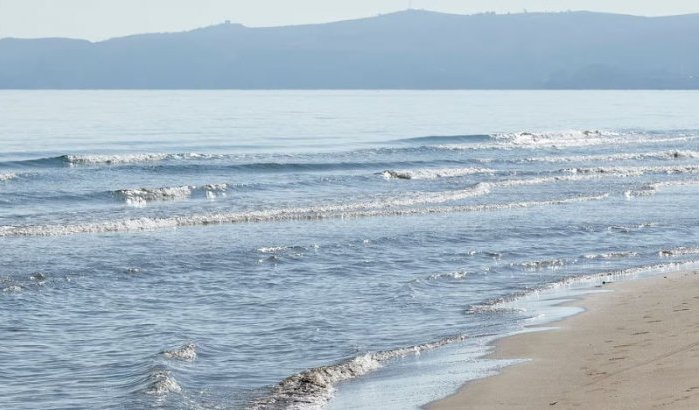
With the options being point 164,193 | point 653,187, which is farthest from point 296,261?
point 653,187

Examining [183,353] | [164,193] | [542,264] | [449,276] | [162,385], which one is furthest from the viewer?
[164,193]

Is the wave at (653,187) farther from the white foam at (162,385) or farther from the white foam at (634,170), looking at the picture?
the white foam at (162,385)

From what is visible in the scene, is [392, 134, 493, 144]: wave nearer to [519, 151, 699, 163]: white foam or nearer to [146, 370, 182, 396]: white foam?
[519, 151, 699, 163]: white foam

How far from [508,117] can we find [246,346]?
77.1 metres

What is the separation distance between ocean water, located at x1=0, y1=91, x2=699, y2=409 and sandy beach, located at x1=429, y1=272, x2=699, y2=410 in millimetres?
503

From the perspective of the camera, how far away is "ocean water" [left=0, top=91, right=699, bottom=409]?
11.3 metres

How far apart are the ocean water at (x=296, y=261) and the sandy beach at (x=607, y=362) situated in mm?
503

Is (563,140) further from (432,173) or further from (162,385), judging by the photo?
(162,385)

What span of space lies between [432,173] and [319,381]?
91.3 ft

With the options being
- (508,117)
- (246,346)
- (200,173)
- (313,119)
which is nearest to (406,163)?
(200,173)

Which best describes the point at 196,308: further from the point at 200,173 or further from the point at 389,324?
the point at 200,173

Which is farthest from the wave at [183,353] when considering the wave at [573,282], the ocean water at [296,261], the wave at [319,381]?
the wave at [573,282]

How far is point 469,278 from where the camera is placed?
17406 millimetres

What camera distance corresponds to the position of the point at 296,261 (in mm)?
19031
